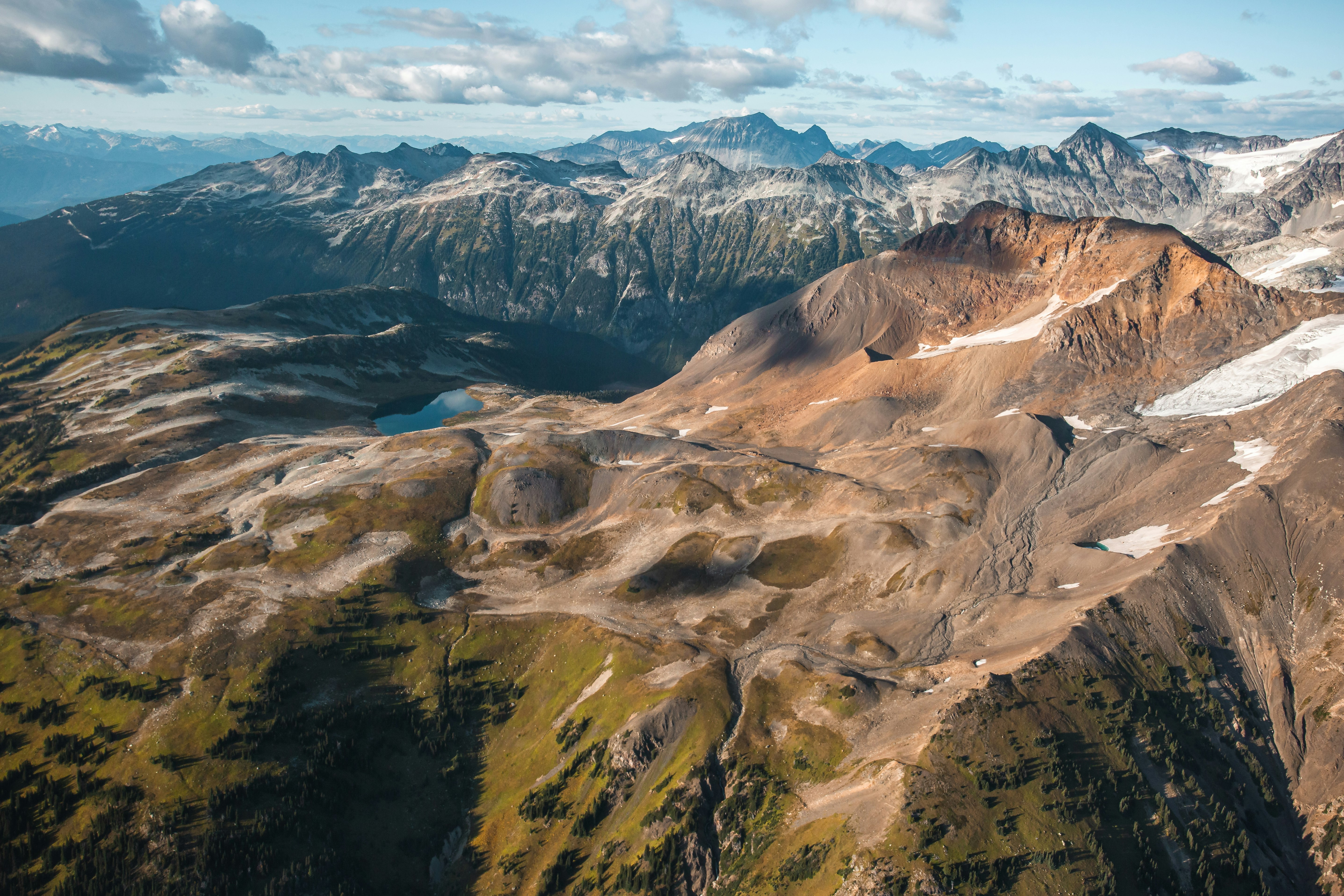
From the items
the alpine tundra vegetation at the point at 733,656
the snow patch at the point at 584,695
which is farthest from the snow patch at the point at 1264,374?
the snow patch at the point at 584,695

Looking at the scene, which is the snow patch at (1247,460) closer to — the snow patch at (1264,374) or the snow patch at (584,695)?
the snow patch at (1264,374)

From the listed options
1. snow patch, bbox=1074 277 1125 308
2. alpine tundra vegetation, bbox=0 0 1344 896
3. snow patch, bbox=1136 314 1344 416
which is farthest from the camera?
snow patch, bbox=1074 277 1125 308

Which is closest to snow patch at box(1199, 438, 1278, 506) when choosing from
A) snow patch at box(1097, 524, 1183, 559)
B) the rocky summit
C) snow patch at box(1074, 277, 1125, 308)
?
the rocky summit

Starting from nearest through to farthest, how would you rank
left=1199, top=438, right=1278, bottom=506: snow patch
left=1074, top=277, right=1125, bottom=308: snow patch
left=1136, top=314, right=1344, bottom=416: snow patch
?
1. left=1199, top=438, right=1278, bottom=506: snow patch
2. left=1136, top=314, right=1344, bottom=416: snow patch
3. left=1074, top=277, right=1125, bottom=308: snow patch

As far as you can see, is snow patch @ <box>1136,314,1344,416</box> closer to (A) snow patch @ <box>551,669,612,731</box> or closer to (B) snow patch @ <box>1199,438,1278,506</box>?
(B) snow patch @ <box>1199,438,1278,506</box>

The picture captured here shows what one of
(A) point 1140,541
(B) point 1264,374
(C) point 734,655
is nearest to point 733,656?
(C) point 734,655

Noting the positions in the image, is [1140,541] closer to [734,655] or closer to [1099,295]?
[734,655]

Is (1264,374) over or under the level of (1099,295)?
under

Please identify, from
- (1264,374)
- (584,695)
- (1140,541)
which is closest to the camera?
(584,695)

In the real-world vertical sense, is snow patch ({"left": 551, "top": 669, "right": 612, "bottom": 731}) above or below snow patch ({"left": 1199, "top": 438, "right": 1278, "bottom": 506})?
below

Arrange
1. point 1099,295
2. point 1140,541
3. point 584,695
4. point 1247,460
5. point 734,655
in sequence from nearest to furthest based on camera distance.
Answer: point 584,695
point 734,655
point 1140,541
point 1247,460
point 1099,295
